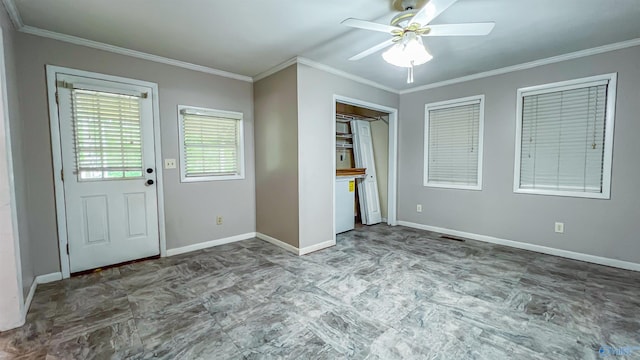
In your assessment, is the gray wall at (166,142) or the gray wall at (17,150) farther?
the gray wall at (166,142)

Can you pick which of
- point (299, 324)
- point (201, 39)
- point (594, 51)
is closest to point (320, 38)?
point (201, 39)

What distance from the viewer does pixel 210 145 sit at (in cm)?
374

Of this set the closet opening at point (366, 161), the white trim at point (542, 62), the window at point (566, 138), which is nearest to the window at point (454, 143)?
the white trim at point (542, 62)

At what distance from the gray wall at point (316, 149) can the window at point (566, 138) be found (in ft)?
8.00

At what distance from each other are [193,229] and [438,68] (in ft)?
12.9

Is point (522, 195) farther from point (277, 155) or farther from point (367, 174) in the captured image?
point (277, 155)

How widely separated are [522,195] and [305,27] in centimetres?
347

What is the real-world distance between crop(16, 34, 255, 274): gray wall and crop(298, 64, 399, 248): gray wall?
1.11m

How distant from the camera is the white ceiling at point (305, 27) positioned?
7.06 feet

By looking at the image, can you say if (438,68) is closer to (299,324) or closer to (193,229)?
(299,324)

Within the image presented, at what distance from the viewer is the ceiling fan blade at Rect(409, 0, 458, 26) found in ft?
5.33

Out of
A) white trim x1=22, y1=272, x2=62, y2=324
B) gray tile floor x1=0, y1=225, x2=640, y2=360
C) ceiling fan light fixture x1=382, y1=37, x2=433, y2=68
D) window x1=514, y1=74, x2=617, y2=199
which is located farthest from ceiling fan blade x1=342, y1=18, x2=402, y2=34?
white trim x1=22, y1=272, x2=62, y2=324

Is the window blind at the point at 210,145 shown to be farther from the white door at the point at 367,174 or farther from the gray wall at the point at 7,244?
the white door at the point at 367,174

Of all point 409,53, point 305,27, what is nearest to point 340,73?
point 305,27
